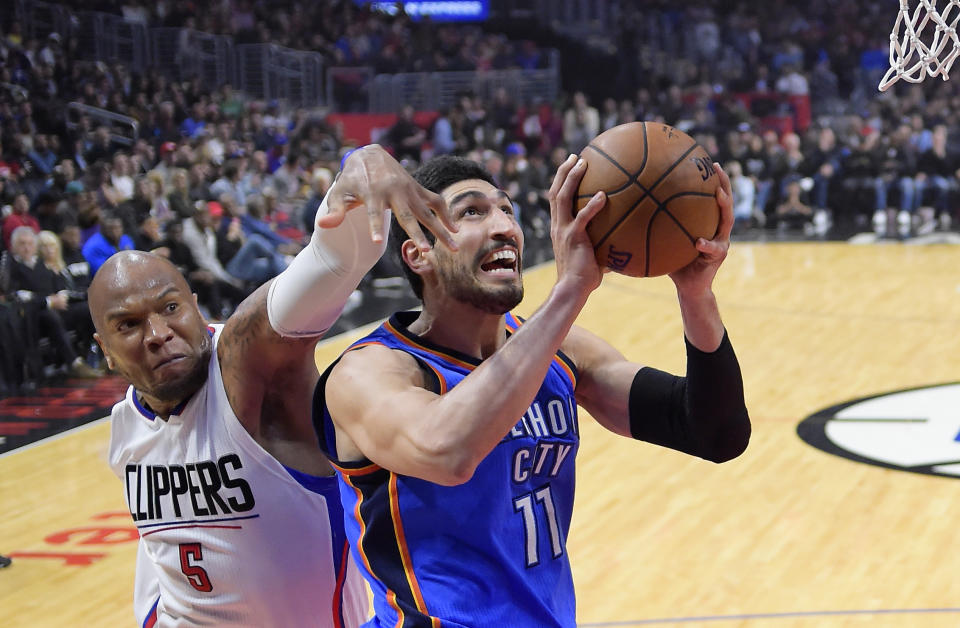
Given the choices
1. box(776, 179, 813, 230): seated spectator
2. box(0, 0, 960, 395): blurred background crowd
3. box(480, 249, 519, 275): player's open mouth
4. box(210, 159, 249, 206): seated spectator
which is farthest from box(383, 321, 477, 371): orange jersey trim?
box(776, 179, 813, 230): seated spectator

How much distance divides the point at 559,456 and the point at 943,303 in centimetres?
1078

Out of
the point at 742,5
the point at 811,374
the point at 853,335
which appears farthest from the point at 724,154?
the point at 811,374

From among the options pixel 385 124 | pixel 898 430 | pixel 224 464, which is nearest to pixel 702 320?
pixel 224 464

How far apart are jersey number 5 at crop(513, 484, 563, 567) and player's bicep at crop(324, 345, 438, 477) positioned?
33cm

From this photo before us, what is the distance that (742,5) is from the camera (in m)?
25.6

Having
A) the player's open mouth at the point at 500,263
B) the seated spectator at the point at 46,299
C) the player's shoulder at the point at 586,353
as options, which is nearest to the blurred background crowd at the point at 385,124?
the seated spectator at the point at 46,299

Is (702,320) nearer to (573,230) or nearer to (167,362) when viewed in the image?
(573,230)

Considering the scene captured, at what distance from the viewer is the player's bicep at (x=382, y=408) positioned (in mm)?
2172

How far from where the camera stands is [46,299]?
948cm

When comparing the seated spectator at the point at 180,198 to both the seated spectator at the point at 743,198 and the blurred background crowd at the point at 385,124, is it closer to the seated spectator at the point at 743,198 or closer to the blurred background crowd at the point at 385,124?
the blurred background crowd at the point at 385,124

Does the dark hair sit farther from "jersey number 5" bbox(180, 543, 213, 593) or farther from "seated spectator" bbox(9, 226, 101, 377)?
"seated spectator" bbox(9, 226, 101, 377)

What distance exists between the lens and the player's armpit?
213 centimetres

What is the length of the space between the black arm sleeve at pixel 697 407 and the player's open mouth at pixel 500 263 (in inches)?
17.6

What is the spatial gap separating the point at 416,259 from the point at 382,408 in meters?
0.48
